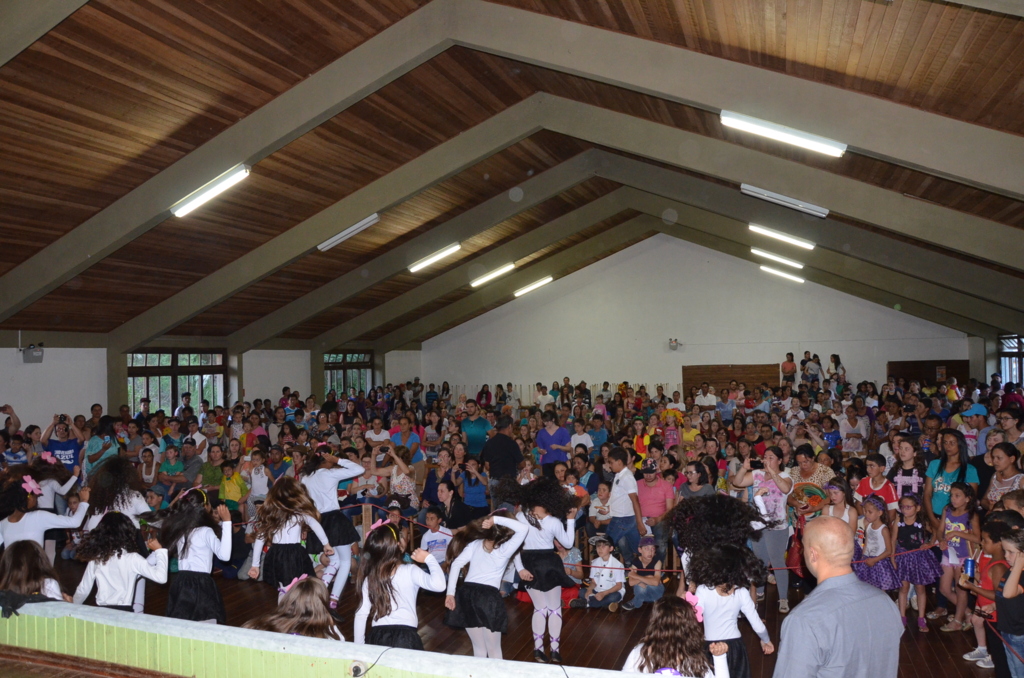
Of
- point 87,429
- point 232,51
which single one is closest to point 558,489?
point 232,51

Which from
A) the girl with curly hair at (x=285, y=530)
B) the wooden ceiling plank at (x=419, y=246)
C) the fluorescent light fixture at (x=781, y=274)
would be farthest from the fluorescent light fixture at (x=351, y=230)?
the fluorescent light fixture at (x=781, y=274)

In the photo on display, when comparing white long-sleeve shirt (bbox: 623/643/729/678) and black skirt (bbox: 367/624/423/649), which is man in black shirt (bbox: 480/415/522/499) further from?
white long-sleeve shirt (bbox: 623/643/729/678)

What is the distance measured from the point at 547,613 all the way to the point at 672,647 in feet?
8.35

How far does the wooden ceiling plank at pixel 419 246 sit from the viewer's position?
13273 mm

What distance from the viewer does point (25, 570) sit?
4723 millimetres

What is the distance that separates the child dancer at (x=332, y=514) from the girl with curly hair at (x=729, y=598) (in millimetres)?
3811

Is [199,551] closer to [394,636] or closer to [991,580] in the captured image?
[394,636]

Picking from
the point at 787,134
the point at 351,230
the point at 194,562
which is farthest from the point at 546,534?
the point at 351,230

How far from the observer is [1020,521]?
4730 millimetres

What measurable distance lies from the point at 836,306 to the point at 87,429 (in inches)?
661

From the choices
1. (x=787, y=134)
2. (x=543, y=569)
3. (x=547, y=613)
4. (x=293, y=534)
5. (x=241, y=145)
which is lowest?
(x=547, y=613)

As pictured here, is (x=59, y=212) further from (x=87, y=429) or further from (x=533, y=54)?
(x=533, y=54)

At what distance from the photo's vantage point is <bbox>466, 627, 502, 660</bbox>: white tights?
5.15m

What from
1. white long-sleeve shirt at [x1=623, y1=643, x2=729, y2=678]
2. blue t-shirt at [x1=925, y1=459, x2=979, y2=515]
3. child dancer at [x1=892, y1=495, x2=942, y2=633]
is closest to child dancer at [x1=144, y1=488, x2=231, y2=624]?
white long-sleeve shirt at [x1=623, y1=643, x2=729, y2=678]
